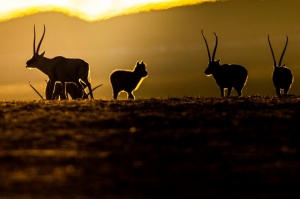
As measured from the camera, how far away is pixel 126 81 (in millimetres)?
26812

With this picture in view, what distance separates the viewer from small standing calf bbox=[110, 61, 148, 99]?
26.7 m

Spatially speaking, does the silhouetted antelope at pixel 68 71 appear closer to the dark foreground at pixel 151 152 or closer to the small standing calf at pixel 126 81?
the small standing calf at pixel 126 81

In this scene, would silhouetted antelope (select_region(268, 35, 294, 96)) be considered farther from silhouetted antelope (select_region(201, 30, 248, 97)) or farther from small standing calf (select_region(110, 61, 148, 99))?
small standing calf (select_region(110, 61, 148, 99))

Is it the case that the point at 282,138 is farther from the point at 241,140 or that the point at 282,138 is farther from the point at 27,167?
the point at 27,167

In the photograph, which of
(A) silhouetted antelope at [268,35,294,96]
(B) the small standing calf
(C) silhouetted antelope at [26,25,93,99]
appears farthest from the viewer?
(B) the small standing calf

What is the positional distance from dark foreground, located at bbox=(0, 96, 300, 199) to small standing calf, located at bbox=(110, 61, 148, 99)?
11157mm

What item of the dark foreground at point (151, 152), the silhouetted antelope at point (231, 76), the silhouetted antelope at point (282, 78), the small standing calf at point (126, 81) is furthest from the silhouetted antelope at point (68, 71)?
the dark foreground at point (151, 152)

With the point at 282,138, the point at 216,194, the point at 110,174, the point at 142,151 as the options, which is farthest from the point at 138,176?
the point at 282,138

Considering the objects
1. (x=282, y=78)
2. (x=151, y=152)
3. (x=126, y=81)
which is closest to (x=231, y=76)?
(x=282, y=78)

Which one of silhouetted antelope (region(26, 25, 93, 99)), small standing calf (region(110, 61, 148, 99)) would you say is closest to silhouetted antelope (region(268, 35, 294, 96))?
small standing calf (region(110, 61, 148, 99))

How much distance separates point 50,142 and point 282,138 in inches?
142

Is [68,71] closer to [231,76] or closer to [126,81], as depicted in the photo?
[126,81]

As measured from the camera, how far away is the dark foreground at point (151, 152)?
23.5ft

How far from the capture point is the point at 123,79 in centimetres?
2678
